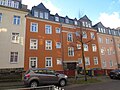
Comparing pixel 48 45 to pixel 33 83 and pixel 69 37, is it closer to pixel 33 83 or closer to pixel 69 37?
pixel 69 37

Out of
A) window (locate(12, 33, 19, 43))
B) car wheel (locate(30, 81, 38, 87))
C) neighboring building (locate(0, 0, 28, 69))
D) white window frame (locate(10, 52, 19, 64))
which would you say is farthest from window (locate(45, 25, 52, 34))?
car wheel (locate(30, 81, 38, 87))

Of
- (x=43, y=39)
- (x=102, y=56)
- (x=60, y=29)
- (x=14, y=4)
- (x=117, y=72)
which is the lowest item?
(x=117, y=72)

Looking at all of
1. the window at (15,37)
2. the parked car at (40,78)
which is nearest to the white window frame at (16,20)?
the window at (15,37)

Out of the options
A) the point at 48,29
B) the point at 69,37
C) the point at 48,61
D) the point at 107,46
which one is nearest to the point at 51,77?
the point at 48,61

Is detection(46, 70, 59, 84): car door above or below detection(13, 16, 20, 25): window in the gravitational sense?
below

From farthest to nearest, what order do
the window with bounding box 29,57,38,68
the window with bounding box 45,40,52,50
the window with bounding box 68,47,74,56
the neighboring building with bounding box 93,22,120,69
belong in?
1. the neighboring building with bounding box 93,22,120,69
2. the window with bounding box 68,47,74,56
3. the window with bounding box 45,40,52,50
4. the window with bounding box 29,57,38,68

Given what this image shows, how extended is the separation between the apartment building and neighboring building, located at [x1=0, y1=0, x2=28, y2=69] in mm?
1271

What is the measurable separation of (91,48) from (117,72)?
12472 millimetres

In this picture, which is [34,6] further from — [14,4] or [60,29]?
[60,29]

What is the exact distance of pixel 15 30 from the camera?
22.7 meters

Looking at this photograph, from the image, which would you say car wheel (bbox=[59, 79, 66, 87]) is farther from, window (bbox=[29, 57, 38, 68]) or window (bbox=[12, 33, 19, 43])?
window (bbox=[12, 33, 19, 43])

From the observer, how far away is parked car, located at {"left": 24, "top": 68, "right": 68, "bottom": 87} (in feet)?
41.3

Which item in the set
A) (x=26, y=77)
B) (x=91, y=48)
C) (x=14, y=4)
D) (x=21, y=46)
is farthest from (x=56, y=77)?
(x=91, y=48)

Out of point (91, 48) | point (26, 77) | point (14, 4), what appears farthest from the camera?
point (91, 48)
